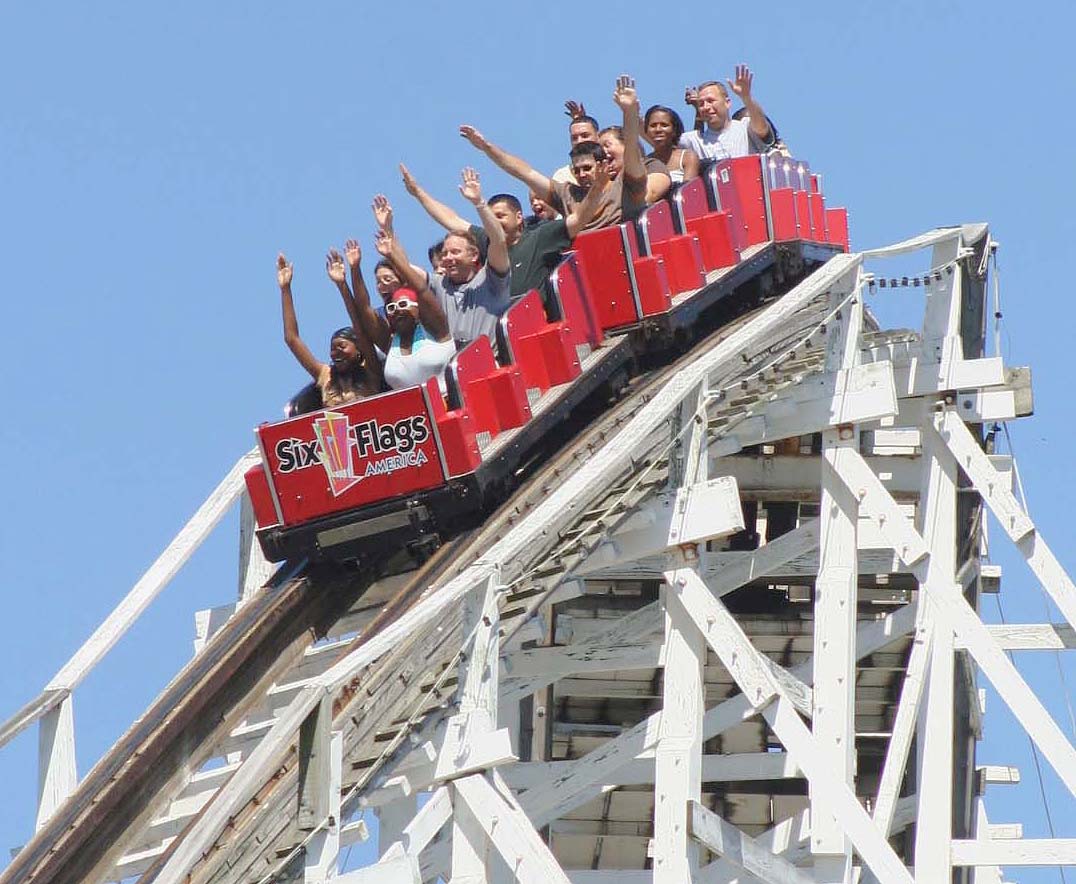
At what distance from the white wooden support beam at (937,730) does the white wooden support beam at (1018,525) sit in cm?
36

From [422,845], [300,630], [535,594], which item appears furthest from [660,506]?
[422,845]

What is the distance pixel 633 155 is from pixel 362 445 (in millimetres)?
3956

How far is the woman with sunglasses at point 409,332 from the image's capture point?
16.5 m

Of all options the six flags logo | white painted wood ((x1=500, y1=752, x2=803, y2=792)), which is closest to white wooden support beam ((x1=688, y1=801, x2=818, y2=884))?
white painted wood ((x1=500, y1=752, x2=803, y2=792))

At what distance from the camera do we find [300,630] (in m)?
15.4

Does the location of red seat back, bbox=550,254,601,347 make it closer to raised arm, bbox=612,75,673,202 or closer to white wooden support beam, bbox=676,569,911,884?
raised arm, bbox=612,75,673,202

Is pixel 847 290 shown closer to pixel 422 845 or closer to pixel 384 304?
pixel 384 304

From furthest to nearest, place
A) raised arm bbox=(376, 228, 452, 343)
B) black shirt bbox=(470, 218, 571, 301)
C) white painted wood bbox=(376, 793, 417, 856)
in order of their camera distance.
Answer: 1. black shirt bbox=(470, 218, 571, 301)
2. raised arm bbox=(376, 228, 452, 343)
3. white painted wood bbox=(376, 793, 417, 856)

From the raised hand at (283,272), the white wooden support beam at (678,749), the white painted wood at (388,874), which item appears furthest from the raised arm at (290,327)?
the white painted wood at (388,874)

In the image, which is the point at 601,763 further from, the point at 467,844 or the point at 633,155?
the point at 633,155

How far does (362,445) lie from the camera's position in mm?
15398

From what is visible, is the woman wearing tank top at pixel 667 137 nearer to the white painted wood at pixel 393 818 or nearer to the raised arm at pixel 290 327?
the raised arm at pixel 290 327

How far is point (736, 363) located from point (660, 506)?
147 cm

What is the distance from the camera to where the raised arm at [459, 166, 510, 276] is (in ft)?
55.9
